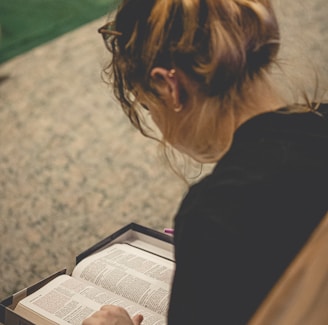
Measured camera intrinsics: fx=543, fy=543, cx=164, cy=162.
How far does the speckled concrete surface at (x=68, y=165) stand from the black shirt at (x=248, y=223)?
2.06 feet

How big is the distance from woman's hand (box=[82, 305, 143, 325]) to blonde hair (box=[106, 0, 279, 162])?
313mm

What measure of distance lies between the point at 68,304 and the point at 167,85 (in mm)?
428

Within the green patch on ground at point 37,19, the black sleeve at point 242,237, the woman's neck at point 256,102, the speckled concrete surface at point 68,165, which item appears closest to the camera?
the black sleeve at point 242,237

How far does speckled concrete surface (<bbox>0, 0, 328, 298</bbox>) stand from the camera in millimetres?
1385

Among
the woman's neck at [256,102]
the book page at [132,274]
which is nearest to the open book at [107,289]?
the book page at [132,274]

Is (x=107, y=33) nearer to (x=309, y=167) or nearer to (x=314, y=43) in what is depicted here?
(x=309, y=167)

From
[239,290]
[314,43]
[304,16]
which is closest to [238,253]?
[239,290]

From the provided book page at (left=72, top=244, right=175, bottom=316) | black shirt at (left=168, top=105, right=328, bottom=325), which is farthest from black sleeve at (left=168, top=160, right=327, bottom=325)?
book page at (left=72, top=244, right=175, bottom=316)

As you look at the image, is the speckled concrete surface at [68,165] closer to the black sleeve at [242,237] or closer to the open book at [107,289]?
the open book at [107,289]

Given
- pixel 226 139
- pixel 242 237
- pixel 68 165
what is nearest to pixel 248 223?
pixel 242 237

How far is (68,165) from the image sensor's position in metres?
1.61

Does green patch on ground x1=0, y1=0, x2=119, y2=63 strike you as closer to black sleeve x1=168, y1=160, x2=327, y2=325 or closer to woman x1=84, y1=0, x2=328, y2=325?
woman x1=84, y1=0, x2=328, y2=325

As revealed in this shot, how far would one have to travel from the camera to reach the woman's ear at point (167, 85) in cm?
66

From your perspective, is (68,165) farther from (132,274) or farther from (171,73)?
(171,73)
